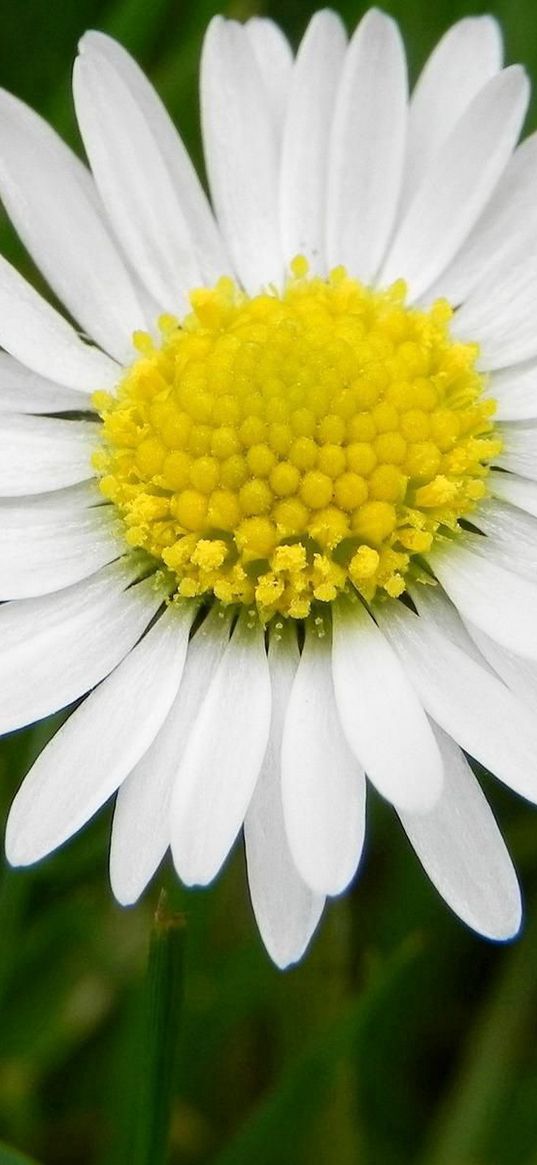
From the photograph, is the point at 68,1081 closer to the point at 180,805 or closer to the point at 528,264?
the point at 180,805

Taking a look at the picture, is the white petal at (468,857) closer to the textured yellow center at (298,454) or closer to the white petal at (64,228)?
the textured yellow center at (298,454)

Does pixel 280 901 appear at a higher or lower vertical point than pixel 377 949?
higher

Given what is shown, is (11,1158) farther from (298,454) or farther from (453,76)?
(453,76)

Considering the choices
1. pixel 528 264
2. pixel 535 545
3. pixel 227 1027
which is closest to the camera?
pixel 535 545

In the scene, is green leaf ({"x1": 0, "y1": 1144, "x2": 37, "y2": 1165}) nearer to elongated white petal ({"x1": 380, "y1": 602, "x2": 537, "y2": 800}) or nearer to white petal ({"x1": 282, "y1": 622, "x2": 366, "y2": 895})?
white petal ({"x1": 282, "y1": 622, "x2": 366, "y2": 895})

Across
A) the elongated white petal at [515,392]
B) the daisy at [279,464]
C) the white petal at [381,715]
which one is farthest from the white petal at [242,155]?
the white petal at [381,715]

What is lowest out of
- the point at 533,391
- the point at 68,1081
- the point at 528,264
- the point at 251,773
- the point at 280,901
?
the point at 68,1081

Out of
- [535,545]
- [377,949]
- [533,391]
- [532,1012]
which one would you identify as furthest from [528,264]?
[532,1012]

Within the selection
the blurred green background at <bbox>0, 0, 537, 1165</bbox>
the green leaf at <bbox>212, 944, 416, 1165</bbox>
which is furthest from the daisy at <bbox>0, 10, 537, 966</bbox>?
the blurred green background at <bbox>0, 0, 537, 1165</bbox>
